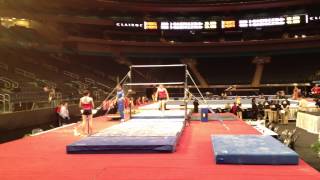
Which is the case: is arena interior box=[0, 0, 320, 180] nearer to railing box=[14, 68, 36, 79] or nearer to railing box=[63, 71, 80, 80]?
railing box=[14, 68, 36, 79]

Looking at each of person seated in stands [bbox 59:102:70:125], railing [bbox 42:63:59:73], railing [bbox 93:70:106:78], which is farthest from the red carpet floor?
railing [bbox 93:70:106:78]

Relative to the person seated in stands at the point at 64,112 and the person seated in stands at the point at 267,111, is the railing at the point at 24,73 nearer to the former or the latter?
the person seated in stands at the point at 64,112

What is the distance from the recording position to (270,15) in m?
39.0

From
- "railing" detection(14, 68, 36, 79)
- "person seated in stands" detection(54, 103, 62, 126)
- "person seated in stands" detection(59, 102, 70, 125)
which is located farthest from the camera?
"railing" detection(14, 68, 36, 79)

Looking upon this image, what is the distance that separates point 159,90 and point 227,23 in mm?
24967

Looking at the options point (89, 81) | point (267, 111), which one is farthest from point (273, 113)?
point (89, 81)

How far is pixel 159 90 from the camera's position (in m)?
17.6

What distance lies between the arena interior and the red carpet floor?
4 centimetres

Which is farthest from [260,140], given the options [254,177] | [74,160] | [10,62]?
[10,62]

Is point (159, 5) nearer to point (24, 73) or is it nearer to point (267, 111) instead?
point (24, 73)

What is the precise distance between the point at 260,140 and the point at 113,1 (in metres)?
30.0

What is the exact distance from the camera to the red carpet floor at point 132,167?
6.32m

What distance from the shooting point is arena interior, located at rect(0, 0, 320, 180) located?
7418mm

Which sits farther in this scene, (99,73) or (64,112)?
(99,73)
